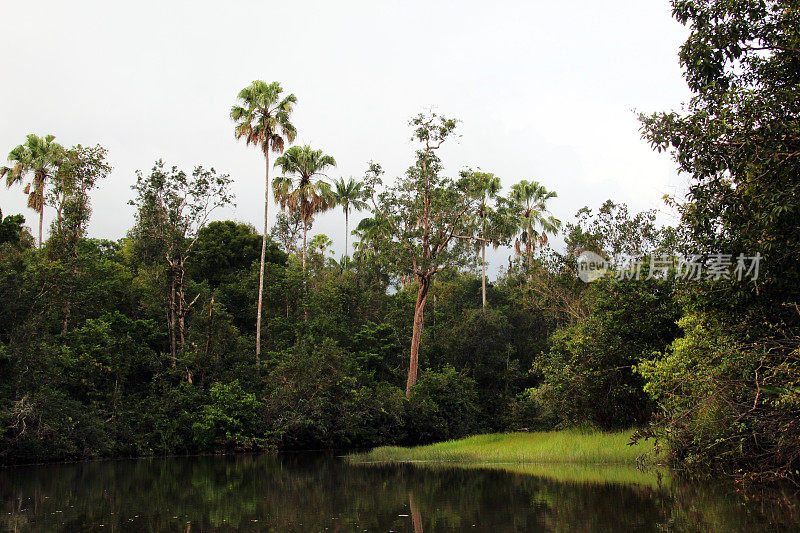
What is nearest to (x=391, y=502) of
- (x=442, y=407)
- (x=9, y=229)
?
(x=442, y=407)

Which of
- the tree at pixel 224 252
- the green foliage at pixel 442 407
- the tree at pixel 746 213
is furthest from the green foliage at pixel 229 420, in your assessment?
the tree at pixel 746 213

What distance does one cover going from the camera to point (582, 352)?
67.9ft

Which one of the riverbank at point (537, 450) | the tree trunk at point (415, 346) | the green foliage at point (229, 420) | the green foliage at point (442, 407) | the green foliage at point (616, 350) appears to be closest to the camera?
the riverbank at point (537, 450)

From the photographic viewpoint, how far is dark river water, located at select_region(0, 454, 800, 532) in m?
9.40

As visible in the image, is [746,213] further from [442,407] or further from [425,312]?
[425,312]

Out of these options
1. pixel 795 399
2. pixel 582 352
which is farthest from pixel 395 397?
pixel 795 399

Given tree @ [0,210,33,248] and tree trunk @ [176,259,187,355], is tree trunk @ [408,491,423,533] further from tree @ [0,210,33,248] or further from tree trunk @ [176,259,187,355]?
tree @ [0,210,33,248]

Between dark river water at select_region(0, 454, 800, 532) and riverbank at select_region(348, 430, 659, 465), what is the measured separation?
4.30ft

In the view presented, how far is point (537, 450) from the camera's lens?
21.4 meters

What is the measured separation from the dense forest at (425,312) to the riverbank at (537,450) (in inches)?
40.6

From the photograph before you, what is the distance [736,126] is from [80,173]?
2896 centimetres

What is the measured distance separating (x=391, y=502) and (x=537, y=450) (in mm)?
10286

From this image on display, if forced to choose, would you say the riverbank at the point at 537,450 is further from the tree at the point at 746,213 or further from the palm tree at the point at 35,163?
the palm tree at the point at 35,163

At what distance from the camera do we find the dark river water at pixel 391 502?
9.40 m
